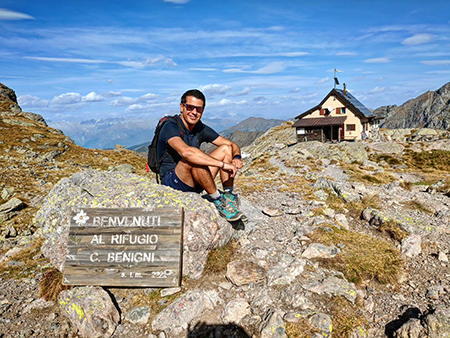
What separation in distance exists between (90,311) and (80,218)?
2112 millimetres

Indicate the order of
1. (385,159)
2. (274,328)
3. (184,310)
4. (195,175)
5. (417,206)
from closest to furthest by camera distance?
(274,328) < (184,310) < (195,175) < (417,206) < (385,159)

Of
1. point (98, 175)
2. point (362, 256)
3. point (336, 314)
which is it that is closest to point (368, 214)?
point (362, 256)

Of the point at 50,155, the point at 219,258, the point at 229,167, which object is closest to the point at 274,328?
the point at 219,258

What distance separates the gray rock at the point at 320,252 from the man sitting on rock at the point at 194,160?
2057 mm

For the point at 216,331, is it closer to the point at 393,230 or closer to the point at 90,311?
the point at 90,311

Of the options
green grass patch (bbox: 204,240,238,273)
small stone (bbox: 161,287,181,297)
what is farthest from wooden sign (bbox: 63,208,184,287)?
green grass patch (bbox: 204,240,238,273)

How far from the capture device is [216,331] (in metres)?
5.10

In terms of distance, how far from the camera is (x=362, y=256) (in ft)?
22.8

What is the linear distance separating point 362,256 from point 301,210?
3.18m

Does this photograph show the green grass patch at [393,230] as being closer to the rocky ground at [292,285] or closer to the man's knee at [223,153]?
the rocky ground at [292,285]

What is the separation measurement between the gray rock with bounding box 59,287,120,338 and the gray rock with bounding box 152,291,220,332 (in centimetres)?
90

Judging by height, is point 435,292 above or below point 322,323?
below

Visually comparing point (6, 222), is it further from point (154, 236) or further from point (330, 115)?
point (330, 115)

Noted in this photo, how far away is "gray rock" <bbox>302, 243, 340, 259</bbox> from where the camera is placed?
7.00 metres
